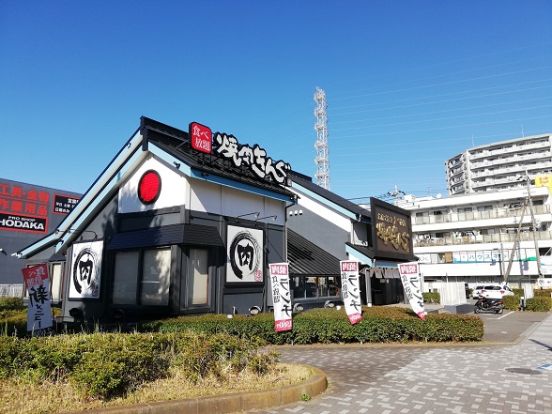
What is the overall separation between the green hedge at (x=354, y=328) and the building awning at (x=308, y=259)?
18.8 feet

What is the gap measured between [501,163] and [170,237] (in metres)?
93.6

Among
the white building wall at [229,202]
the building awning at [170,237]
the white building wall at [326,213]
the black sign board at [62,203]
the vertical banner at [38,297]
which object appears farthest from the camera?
the black sign board at [62,203]

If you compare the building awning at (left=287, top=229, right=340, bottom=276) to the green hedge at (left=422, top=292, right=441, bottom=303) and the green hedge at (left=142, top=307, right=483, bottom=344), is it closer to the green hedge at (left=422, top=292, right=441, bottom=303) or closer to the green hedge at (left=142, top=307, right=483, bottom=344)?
the green hedge at (left=142, top=307, right=483, bottom=344)

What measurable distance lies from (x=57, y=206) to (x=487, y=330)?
4167 cm

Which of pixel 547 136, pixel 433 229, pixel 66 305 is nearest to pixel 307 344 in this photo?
pixel 66 305

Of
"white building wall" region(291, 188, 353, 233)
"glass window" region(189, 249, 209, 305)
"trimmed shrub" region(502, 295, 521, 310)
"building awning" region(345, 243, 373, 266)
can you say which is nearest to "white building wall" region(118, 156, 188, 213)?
"glass window" region(189, 249, 209, 305)

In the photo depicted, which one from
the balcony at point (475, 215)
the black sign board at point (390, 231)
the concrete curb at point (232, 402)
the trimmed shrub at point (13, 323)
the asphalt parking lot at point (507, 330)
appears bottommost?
the asphalt parking lot at point (507, 330)

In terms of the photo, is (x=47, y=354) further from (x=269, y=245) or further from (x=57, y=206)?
(x=57, y=206)

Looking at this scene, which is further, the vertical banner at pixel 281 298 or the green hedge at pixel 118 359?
the vertical banner at pixel 281 298

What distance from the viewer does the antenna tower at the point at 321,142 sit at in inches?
2719

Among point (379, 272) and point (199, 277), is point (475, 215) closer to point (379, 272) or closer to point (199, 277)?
point (379, 272)

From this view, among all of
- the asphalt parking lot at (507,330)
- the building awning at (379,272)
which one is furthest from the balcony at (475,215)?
the building awning at (379,272)

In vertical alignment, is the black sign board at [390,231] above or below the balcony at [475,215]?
below

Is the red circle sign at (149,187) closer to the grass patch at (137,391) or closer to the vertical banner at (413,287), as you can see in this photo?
the vertical banner at (413,287)
